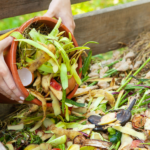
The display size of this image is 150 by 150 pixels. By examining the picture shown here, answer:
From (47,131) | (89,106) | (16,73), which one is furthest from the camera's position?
(89,106)

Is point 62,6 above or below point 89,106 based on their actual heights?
above

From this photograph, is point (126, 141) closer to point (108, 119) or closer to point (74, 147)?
point (108, 119)

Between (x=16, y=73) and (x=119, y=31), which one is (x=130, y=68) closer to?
(x=119, y=31)

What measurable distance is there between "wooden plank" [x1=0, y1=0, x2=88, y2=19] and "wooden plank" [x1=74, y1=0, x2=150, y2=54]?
0.84 ft

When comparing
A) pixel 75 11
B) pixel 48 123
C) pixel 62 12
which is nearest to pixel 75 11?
pixel 75 11

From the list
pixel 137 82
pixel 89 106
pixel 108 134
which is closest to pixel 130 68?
pixel 137 82

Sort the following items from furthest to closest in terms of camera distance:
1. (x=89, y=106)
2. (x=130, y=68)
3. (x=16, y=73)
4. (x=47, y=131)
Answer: (x=130, y=68) → (x=89, y=106) → (x=47, y=131) → (x=16, y=73)

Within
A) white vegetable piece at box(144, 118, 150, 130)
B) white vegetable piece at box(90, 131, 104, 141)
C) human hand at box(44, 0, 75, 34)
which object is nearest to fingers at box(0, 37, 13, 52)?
human hand at box(44, 0, 75, 34)

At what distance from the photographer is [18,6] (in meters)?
1.37

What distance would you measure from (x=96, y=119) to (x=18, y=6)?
31.9 inches

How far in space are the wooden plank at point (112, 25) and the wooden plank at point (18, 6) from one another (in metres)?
0.25

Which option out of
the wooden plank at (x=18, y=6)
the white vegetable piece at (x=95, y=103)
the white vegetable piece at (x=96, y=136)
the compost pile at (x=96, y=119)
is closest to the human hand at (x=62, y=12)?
the compost pile at (x=96, y=119)

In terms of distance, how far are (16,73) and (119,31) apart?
1045 millimetres

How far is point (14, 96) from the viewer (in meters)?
0.94
